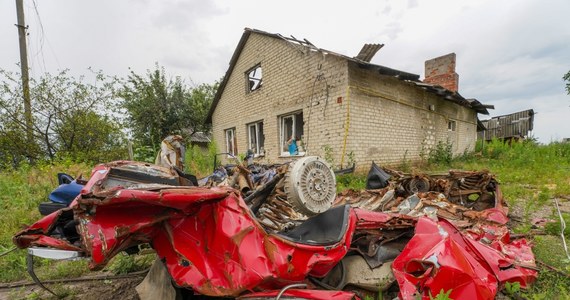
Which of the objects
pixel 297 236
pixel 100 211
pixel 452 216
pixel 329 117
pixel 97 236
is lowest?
pixel 452 216

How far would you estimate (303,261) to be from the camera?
5.61 ft

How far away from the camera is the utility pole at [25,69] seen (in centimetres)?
853

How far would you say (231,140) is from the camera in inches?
492

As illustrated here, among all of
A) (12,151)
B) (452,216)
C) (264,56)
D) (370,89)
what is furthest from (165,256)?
(12,151)

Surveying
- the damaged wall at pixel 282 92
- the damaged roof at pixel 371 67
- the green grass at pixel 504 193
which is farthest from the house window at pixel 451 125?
the damaged wall at pixel 282 92

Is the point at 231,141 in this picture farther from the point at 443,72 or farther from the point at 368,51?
the point at 443,72

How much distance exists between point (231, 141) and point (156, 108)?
5.33 metres

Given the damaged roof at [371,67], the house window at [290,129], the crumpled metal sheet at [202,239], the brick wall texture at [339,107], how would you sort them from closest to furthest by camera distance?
the crumpled metal sheet at [202,239] < the damaged roof at [371,67] < the brick wall texture at [339,107] < the house window at [290,129]

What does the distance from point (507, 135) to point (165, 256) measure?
2815cm

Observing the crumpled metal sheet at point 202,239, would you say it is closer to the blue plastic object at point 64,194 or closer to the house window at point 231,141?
the blue plastic object at point 64,194

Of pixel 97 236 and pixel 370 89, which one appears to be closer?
pixel 97 236

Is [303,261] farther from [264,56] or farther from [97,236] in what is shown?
[264,56]

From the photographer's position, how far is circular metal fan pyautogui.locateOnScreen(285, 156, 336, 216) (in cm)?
180

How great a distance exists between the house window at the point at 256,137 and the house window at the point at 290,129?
49.9 inches
